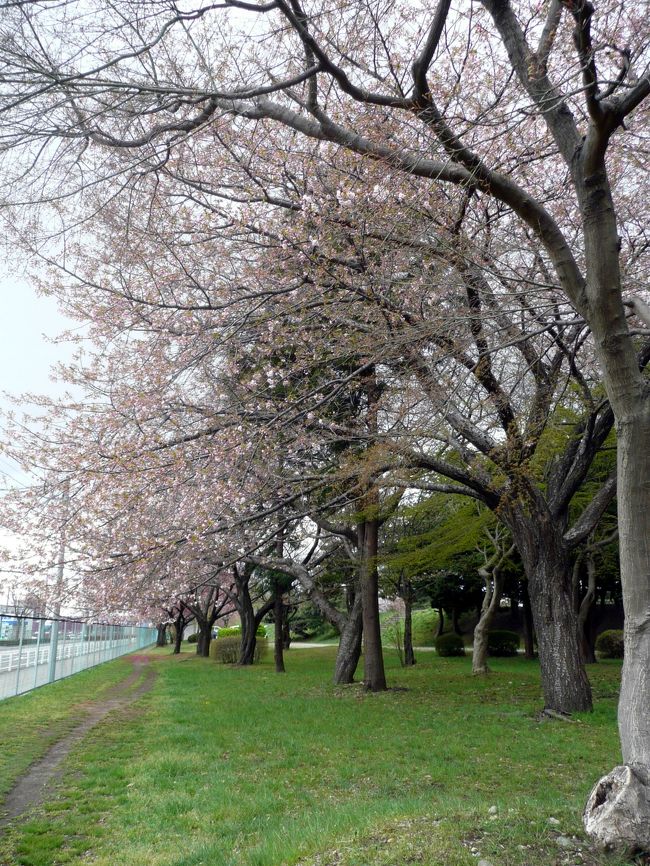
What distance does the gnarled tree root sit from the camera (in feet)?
10.3

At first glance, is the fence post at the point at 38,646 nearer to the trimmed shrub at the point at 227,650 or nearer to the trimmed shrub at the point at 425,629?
the trimmed shrub at the point at 227,650

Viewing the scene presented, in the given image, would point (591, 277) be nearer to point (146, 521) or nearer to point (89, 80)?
point (89, 80)

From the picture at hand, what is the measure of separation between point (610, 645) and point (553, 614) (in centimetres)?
1660

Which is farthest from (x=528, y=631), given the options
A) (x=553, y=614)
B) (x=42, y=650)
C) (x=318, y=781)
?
(x=318, y=781)

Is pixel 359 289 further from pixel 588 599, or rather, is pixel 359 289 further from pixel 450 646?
pixel 450 646

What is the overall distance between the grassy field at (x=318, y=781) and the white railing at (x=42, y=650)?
1.21m

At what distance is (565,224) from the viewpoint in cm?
777

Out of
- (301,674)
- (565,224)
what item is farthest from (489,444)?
(301,674)

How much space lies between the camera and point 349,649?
15625mm

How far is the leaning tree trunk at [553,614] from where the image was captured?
31.0ft

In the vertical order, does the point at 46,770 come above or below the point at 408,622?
below

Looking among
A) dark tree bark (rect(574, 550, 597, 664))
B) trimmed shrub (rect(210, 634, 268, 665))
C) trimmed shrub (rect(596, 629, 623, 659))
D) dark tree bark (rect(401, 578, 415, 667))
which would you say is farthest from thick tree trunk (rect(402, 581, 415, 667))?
trimmed shrub (rect(210, 634, 268, 665))

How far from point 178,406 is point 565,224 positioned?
511 centimetres

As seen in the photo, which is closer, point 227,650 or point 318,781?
point 318,781
